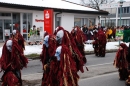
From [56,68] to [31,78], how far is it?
13.1 ft

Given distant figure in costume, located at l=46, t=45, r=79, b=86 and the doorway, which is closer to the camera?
distant figure in costume, located at l=46, t=45, r=79, b=86

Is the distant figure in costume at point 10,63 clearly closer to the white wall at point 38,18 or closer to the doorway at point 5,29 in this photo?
the doorway at point 5,29

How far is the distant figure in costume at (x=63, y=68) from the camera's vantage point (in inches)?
202

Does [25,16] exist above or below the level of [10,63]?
above

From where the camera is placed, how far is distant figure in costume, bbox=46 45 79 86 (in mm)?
5125

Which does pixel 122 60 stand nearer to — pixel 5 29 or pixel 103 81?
pixel 103 81

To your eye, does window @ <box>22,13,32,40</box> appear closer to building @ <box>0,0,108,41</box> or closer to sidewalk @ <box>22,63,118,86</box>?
building @ <box>0,0,108,41</box>

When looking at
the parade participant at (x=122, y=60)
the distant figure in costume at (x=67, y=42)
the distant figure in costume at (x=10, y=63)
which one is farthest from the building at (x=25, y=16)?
the distant figure in costume at (x=67, y=42)

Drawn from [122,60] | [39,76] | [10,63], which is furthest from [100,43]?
[10,63]

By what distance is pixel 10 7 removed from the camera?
22688 mm

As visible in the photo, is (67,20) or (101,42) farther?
(67,20)

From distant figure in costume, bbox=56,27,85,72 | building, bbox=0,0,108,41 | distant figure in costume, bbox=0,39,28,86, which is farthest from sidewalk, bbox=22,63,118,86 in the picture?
building, bbox=0,0,108,41

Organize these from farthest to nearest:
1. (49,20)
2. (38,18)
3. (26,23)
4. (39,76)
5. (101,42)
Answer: (38,18) < (26,23) < (49,20) < (101,42) < (39,76)

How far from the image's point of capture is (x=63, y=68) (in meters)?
5.14
